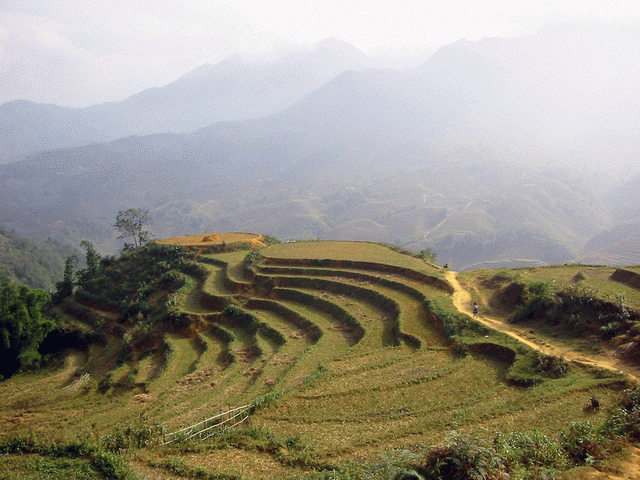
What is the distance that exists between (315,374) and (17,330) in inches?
996

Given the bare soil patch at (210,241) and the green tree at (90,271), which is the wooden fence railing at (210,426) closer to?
the bare soil patch at (210,241)

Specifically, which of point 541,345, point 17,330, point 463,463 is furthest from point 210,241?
point 463,463

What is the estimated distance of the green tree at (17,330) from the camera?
29438 millimetres

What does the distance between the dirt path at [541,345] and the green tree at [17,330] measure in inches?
1220

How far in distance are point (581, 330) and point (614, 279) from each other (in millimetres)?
5891

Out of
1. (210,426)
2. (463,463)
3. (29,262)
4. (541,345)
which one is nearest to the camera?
(463,463)

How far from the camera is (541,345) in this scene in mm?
17578

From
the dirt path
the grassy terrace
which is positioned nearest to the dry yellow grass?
the grassy terrace

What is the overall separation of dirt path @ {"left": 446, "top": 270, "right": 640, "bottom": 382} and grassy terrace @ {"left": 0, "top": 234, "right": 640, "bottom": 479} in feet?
2.21

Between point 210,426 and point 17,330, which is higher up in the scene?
point 17,330

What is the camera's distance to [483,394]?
1462cm

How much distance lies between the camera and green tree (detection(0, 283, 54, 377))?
2944 cm

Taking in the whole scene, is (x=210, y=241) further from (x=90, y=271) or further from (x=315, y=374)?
(x=315, y=374)

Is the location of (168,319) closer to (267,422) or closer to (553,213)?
(267,422)
